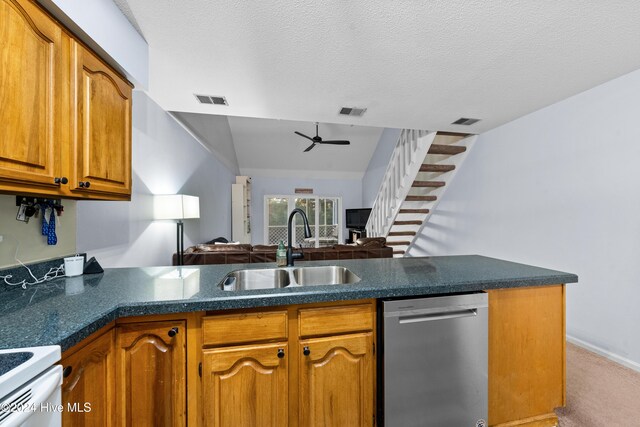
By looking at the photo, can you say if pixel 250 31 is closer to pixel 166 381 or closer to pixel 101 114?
pixel 101 114

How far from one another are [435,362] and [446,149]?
3333 mm

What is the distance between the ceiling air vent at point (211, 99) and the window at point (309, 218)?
468 centimetres

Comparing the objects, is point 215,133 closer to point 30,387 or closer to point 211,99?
point 211,99

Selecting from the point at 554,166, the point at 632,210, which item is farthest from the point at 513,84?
the point at 632,210

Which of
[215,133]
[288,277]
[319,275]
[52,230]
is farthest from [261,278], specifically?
[215,133]

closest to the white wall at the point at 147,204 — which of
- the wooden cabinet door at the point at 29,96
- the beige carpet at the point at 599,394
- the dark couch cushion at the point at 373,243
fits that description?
the wooden cabinet door at the point at 29,96

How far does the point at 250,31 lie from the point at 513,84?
2.21 meters

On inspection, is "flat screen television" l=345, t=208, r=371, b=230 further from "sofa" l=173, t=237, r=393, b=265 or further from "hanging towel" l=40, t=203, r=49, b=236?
"hanging towel" l=40, t=203, r=49, b=236

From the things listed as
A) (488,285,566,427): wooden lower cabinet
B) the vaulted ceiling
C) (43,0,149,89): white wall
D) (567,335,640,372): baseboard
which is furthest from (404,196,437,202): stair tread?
(43,0,149,89): white wall

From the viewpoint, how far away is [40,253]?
146 centimetres

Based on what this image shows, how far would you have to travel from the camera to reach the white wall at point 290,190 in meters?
7.38

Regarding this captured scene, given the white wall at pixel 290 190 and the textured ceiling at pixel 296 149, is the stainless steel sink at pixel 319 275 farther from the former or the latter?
the white wall at pixel 290 190

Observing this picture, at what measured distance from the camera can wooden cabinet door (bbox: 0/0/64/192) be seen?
95 cm

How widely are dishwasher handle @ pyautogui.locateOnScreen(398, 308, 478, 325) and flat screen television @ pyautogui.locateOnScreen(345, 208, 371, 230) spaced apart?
5.43 m
